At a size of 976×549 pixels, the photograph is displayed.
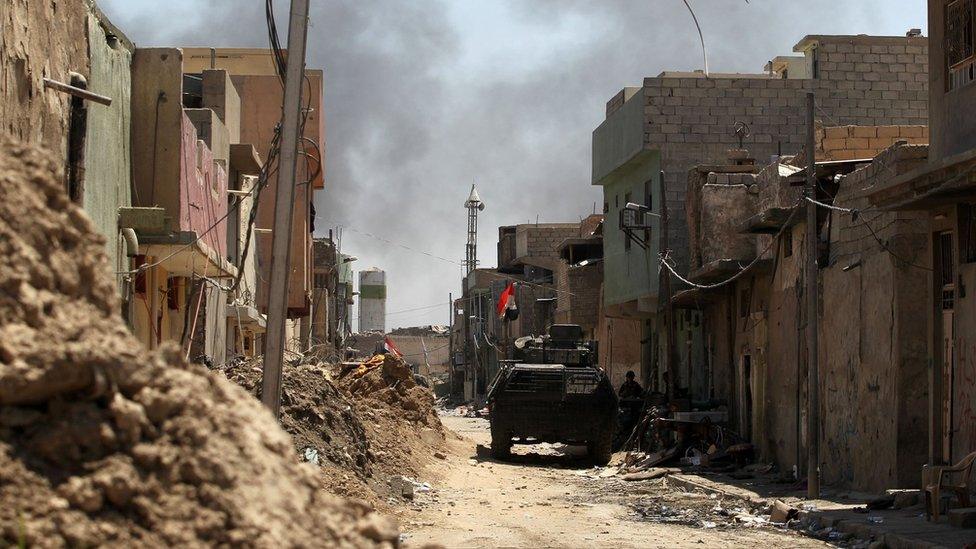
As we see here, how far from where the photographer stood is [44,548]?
14.5 ft

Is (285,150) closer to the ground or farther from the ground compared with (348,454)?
farther from the ground

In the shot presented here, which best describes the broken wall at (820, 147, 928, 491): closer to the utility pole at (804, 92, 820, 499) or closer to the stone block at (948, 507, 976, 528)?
the utility pole at (804, 92, 820, 499)

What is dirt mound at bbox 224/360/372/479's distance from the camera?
17.8 m

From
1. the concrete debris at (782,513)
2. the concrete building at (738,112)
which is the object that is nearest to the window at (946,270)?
the concrete debris at (782,513)

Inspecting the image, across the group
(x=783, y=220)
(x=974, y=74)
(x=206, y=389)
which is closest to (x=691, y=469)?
(x=783, y=220)

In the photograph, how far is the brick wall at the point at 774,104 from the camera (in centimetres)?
3203

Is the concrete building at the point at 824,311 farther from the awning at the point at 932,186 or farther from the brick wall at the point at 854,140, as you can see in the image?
the awning at the point at 932,186

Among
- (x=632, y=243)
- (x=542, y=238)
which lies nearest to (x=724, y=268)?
(x=632, y=243)

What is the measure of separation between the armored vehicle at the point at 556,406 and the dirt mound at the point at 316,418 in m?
5.92

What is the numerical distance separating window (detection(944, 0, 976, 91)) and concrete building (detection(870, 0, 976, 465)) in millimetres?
11

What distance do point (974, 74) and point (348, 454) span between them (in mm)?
8869

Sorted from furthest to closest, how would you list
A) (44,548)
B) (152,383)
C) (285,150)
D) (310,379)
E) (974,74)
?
(310,379)
(974,74)
(285,150)
(152,383)
(44,548)

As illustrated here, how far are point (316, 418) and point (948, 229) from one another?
8288mm

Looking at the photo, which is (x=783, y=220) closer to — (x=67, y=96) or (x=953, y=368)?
(x=953, y=368)
